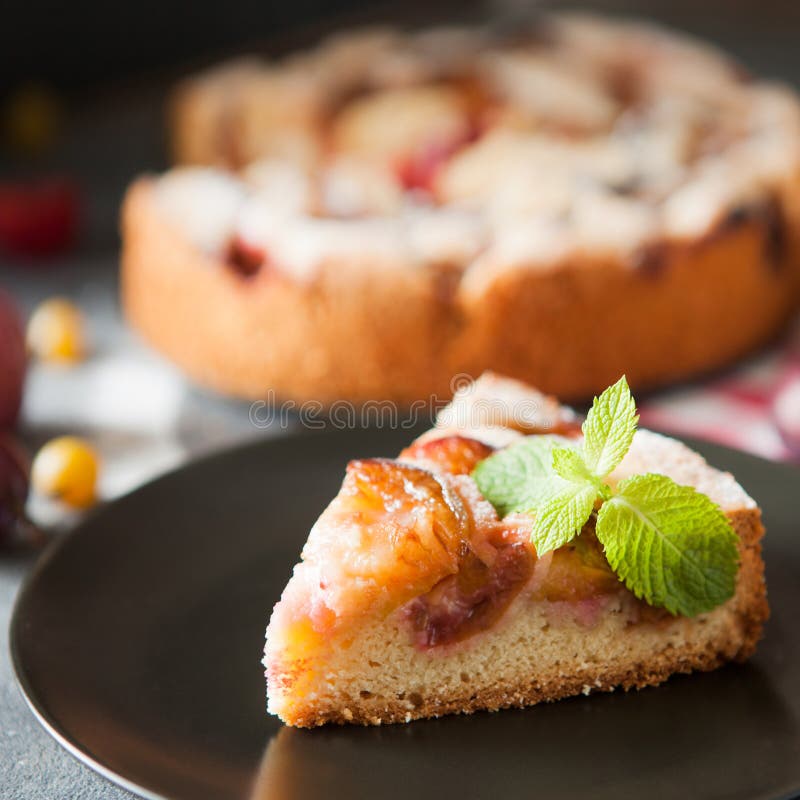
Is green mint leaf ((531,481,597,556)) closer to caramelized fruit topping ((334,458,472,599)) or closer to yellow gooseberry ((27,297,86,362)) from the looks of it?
caramelized fruit topping ((334,458,472,599))

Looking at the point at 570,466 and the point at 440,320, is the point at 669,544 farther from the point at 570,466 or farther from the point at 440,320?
the point at 440,320

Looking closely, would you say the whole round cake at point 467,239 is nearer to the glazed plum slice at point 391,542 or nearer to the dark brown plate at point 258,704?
the dark brown plate at point 258,704

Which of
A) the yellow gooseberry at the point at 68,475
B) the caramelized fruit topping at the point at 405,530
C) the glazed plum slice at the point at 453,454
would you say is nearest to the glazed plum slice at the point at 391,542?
the caramelized fruit topping at the point at 405,530

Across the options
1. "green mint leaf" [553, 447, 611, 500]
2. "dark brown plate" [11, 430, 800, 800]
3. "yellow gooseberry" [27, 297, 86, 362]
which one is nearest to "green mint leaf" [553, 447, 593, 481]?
"green mint leaf" [553, 447, 611, 500]

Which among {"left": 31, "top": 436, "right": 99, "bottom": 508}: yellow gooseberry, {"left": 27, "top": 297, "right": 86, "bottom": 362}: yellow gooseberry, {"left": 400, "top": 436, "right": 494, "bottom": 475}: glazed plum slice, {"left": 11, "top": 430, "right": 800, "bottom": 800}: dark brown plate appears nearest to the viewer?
{"left": 11, "top": 430, "right": 800, "bottom": 800}: dark brown plate

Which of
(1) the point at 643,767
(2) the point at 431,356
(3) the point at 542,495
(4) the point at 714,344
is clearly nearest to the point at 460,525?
(3) the point at 542,495
